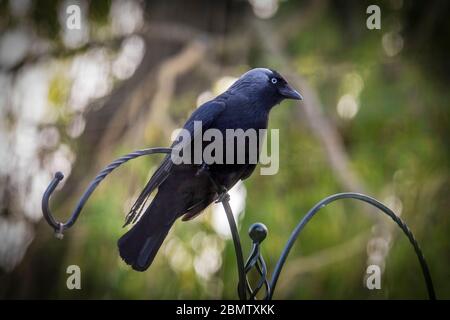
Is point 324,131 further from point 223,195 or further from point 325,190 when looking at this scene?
point 223,195

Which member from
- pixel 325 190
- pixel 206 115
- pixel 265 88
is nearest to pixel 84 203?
pixel 206 115

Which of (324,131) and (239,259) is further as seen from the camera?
(324,131)

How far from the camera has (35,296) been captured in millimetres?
4887

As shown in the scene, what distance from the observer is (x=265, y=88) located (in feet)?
10.9

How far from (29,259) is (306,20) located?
3.13 metres

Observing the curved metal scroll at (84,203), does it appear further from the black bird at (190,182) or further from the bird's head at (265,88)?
the bird's head at (265,88)

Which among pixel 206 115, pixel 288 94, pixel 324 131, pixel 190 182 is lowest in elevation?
pixel 190 182

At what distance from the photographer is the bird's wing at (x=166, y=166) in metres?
2.70

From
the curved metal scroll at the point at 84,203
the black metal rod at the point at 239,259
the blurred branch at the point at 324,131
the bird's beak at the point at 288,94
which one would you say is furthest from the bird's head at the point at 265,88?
the blurred branch at the point at 324,131

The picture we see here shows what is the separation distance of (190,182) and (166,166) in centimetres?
19

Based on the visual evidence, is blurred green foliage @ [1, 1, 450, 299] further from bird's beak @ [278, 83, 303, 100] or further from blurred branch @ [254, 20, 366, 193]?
bird's beak @ [278, 83, 303, 100]

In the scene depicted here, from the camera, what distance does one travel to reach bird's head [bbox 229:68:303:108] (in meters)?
3.26

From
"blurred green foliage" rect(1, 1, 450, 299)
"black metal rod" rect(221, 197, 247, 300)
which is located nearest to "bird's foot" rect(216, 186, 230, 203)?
"black metal rod" rect(221, 197, 247, 300)
